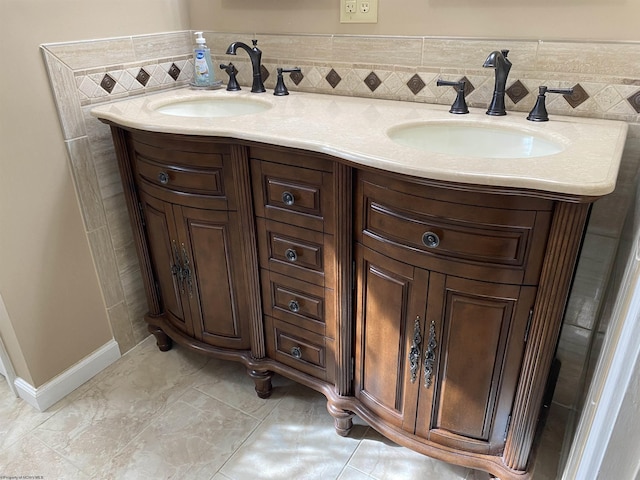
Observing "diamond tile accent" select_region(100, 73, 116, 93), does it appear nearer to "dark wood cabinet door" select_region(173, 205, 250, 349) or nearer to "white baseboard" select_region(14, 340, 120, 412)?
"dark wood cabinet door" select_region(173, 205, 250, 349)

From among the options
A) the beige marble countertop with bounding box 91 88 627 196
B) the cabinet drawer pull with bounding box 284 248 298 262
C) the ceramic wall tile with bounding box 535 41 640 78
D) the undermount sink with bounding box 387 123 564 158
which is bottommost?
the cabinet drawer pull with bounding box 284 248 298 262

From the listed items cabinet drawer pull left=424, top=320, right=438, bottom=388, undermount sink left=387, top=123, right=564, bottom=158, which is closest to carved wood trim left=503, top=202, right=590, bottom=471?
cabinet drawer pull left=424, top=320, right=438, bottom=388

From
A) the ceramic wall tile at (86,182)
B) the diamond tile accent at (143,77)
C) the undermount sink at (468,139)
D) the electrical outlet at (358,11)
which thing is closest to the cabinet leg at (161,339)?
the ceramic wall tile at (86,182)

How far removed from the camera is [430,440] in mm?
1282

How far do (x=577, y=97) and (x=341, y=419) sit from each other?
3.62 ft

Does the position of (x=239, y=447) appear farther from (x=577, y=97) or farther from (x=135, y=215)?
(x=577, y=97)

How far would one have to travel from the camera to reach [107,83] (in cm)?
159

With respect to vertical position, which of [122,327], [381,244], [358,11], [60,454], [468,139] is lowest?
[60,454]

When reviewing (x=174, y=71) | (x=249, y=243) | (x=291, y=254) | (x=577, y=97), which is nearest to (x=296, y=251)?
(x=291, y=254)

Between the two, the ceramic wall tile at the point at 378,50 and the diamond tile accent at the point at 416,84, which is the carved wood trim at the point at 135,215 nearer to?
the ceramic wall tile at the point at 378,50

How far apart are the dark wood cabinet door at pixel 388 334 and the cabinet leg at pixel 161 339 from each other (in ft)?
2.68

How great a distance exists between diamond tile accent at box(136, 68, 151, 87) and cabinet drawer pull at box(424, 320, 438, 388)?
128 cm

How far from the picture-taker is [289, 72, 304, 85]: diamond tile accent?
1.68 meters

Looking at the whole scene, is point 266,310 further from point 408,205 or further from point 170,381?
point 408,205
